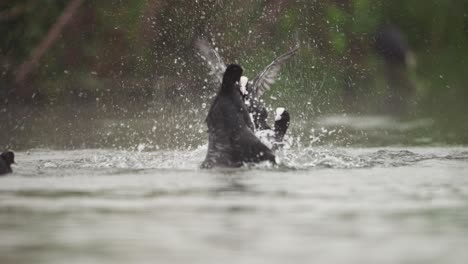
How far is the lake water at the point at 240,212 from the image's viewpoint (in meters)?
4.79

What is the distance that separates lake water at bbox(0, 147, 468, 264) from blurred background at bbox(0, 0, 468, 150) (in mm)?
7529

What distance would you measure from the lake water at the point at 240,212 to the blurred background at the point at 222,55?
7.53 meters

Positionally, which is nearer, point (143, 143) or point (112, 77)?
point (143, 143)

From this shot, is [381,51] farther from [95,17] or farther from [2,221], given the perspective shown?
[2,221]

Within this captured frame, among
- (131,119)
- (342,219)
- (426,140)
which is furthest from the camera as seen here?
(131,119)

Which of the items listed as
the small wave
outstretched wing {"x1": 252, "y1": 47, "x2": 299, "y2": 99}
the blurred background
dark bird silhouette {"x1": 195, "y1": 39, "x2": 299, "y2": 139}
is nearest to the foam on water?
the small wave

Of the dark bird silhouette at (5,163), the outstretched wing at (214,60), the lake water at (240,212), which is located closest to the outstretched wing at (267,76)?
the outstretched wing at (214,60)

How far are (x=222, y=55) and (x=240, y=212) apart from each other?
1177 centimetres

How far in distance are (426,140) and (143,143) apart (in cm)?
321

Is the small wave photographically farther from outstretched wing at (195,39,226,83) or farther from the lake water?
outstretched wing at (195,39,226,83)

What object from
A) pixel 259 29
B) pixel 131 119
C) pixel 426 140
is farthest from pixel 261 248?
pixel 259 29

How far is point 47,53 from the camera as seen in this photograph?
18531 millimetres

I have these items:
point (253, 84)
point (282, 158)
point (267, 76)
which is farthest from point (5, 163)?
point (267, 76)

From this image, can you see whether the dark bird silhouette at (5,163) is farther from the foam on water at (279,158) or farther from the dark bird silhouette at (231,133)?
the dark bird silhouette at (231,133)
